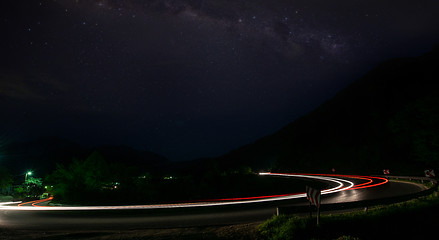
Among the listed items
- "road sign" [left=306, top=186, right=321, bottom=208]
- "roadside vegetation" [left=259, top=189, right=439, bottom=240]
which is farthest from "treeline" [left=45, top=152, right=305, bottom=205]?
"roadside vegetation" [left=259, top=189, right=439, bottom=240]

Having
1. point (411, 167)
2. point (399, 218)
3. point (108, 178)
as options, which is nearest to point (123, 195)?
point (108, 178)

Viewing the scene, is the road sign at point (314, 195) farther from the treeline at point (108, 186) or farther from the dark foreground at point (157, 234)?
the treeline at point (108, 186)

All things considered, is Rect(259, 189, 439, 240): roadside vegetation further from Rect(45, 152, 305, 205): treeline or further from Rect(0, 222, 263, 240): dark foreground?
Rect(45, 152, 305, 205): treeline

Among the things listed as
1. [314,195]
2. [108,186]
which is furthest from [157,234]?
[108,186]

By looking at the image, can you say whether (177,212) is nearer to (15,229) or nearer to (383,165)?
(15,229)

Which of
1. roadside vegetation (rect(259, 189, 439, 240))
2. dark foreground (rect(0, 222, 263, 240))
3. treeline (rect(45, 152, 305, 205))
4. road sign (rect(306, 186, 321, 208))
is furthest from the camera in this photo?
treeline (rect(45, 152, 305, 205))

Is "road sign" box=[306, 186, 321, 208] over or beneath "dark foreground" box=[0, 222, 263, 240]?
over

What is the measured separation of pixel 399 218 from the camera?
490 inches

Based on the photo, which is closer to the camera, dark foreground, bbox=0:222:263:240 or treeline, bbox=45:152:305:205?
dark foreground, bbox=0:222:263:240

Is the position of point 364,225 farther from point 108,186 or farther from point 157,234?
point 108,186

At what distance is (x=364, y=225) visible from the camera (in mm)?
11102

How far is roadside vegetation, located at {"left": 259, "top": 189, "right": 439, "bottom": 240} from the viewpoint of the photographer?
10.1 metres

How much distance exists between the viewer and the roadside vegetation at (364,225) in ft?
33.2

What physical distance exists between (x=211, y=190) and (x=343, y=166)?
165 feet
